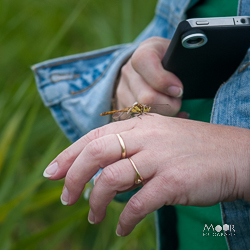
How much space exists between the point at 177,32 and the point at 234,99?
8.6 inches

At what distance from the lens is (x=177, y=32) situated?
685 mm

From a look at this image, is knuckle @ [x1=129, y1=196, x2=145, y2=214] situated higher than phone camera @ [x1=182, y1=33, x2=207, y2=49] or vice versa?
phone camera @ [x1=182, y1=33, x2=207, y2=49]

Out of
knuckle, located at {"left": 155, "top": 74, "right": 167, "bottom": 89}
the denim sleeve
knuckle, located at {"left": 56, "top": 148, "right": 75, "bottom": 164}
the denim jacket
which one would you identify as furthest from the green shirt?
knuckle, located at {"left": 56, "top": 148, "right": 75, "bottom": 164}

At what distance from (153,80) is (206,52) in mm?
161

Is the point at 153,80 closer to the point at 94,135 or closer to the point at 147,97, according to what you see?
the point at 147,97

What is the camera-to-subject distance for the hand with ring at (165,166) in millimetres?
558

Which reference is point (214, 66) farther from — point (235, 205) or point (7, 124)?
point (7, 124)

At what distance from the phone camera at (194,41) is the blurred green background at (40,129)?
27.6 inches

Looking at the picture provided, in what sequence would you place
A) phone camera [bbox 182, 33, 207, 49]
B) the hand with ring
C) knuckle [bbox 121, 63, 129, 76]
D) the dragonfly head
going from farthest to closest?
knuckle [bbox 121, 63, 129, 76]
the dragonfly head
phone camera [bbox 182, 33, 207, 49]
the hand with ring

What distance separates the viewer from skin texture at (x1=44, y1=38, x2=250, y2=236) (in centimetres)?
56

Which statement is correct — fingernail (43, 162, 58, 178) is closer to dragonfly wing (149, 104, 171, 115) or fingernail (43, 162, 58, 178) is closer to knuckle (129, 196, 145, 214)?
knuckle (129, 196, 145, 214)

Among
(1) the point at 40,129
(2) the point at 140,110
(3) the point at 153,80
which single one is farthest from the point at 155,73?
(1) the point at 40,129

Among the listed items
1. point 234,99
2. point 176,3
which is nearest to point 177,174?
point 234,99

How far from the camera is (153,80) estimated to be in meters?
0.81
